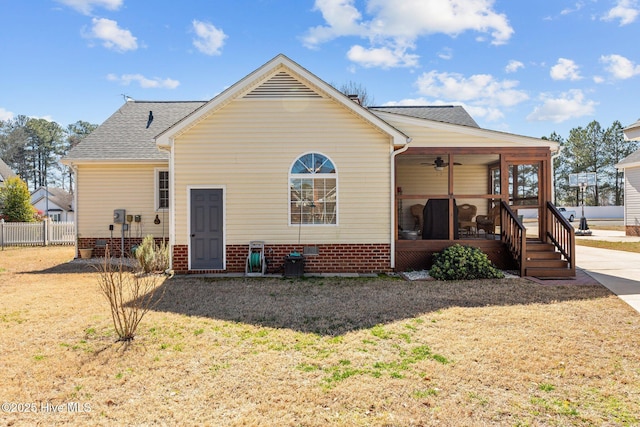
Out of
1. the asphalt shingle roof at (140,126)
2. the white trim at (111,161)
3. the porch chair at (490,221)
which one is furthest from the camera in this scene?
the asphalt shingle roof at (140,126)

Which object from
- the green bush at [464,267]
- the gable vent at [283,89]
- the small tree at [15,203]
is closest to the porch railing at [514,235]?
the green bush at [464,267]

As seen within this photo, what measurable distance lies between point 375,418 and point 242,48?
1274cm

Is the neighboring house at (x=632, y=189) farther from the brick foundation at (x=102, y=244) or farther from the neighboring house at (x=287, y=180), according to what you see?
the brick foundation at (x=102, y=244)

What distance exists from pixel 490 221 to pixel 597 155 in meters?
43.1

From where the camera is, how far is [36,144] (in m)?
49.2

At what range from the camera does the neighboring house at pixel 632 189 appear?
19.6 metres

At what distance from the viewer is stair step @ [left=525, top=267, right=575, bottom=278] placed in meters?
8.54

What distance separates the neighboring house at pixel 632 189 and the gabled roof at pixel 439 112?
42.2ft

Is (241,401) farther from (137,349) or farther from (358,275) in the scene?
(358,275)

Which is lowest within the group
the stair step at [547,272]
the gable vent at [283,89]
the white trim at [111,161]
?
the stair step at [547,272]

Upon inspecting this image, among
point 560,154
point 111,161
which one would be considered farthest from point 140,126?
point 560,154

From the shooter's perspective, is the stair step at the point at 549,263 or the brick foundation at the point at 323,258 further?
the brick foundation at the point at 323,258

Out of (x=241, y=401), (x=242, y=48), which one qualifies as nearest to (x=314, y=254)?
(x=241, y=401)

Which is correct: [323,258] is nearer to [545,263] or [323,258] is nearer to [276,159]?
[276,159]
